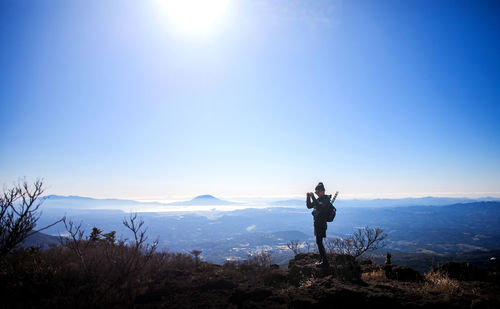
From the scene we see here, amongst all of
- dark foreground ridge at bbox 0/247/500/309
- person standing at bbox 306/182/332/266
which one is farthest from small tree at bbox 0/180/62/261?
person standing at bbox 306/182/332/266

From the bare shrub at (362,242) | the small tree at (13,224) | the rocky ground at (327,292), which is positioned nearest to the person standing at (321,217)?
the rocky ground at (327,292)

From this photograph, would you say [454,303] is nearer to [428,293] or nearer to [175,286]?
[428,293]

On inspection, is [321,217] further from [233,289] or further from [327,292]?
[233,289]

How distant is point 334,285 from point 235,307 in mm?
2036

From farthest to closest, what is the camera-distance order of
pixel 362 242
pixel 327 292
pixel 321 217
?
pixel 362 242 → pixel 321 217 → pixel 327 292

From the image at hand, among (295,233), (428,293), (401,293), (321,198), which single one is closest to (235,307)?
(401,293)

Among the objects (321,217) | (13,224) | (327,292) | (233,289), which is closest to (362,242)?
(321,217)

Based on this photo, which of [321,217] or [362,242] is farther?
[362,242]

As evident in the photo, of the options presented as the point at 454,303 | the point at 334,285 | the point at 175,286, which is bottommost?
the point at 175,286

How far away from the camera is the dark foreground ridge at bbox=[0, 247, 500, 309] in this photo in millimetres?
3494

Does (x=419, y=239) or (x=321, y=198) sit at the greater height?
(x=321, y=198)

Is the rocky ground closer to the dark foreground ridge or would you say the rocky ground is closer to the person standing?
the dark foreground ridge

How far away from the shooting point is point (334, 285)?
164 inches

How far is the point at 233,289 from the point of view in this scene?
4645mm
